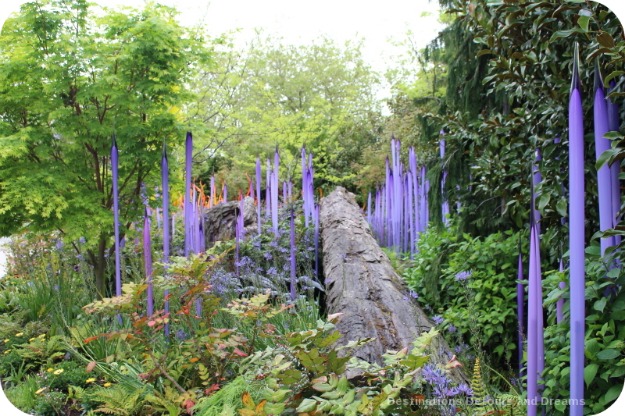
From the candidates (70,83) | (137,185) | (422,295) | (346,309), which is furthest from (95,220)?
(422,295)

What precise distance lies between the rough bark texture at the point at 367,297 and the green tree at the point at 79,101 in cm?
132

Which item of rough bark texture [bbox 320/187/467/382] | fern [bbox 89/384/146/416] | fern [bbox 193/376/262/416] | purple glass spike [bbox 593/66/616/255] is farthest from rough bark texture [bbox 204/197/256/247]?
purple glass spike [bbox 593/66/616/255]

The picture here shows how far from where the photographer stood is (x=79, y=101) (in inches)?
121

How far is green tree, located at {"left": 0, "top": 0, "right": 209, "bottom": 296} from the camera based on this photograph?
10.0 feet

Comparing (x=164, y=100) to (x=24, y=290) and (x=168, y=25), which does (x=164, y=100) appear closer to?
(x=168, y=25)

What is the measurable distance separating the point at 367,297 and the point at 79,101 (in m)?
2.05

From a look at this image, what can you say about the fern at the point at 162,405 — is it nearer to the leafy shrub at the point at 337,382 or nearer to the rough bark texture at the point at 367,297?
the leafy shrub at the point at 337,382

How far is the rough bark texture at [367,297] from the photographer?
228 cm

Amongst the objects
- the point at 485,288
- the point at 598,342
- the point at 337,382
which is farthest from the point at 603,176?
the point at 485,288

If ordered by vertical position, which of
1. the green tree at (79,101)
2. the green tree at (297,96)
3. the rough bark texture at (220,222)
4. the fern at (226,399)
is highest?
the green tree at (297,96)

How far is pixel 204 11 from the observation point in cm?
437

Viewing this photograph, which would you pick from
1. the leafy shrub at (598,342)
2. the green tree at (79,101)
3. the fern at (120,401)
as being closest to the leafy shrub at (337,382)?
the leafy shrub at (598,342)

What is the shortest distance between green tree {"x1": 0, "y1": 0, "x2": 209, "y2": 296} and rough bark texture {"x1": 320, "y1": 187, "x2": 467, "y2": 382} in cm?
132

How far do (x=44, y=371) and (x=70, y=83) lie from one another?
1.68m
